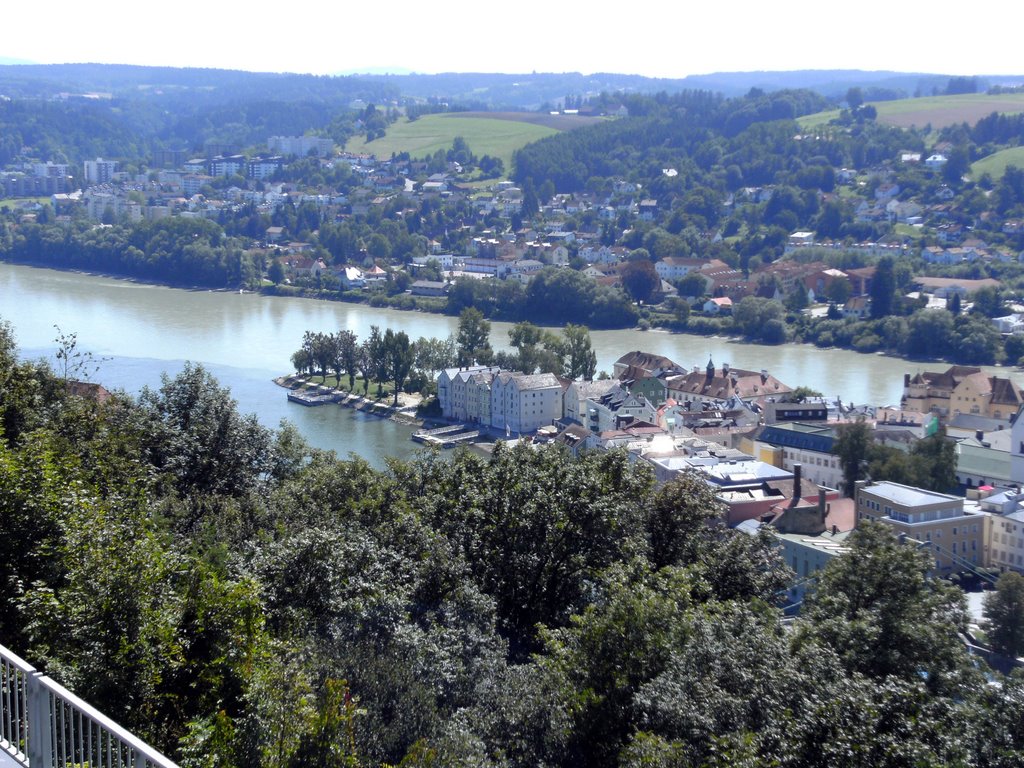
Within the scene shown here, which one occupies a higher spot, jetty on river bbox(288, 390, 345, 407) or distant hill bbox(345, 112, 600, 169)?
distant hill bbox(345, 112, 600, 169)

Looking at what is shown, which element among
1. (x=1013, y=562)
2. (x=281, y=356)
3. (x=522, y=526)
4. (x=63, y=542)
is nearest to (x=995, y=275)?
(x=281, y=356)

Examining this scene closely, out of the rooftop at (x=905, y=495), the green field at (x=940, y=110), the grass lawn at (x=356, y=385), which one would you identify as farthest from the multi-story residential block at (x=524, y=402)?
the green field at (x=940, y=110)

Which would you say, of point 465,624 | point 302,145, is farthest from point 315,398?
point 302,145

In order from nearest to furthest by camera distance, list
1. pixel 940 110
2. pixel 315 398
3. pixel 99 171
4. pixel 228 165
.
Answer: pixel 315 398 → pixel 940 110 → pixel 99 171 → pixel 228 165

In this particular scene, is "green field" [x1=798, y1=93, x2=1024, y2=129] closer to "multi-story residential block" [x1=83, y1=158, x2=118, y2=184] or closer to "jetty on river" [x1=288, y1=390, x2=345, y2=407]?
"multi-story residential block" [x1=83, y1=158, x2=118, y2=184]

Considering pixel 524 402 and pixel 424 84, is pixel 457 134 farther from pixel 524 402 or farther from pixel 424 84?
pixel 424 84

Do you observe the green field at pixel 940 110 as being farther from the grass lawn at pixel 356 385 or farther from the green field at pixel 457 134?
the grass lawn at pixel 356 385

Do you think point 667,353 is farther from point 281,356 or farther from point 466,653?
point 466,653

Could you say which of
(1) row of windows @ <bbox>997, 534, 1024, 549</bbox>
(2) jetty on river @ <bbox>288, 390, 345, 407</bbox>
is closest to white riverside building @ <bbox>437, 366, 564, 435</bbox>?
(2) jetty on river @ <bbox>288, 390, 345, 407</bbox>
